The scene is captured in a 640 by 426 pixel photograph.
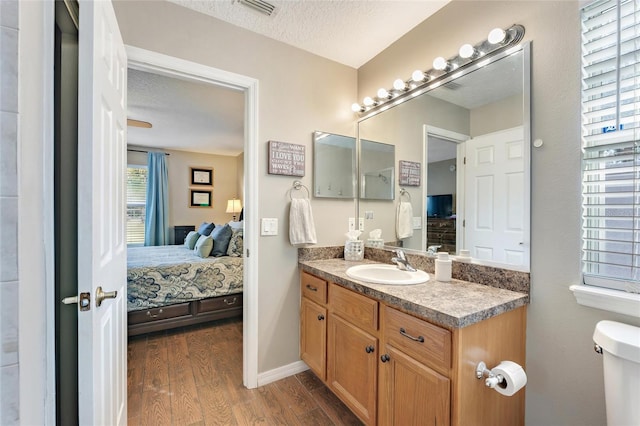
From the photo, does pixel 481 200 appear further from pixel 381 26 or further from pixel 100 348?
pixel 100 348

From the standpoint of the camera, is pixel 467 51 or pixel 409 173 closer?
pixel 467 51

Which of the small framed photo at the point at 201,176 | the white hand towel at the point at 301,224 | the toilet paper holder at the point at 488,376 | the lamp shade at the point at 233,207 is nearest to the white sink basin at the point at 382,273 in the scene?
the white hand towel at the point at 301,224

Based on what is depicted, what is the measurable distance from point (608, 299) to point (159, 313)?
308 cm

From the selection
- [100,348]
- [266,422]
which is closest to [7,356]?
[100,348]

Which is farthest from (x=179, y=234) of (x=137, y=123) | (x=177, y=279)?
(x=177, y=279)

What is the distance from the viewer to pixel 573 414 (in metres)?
1.09

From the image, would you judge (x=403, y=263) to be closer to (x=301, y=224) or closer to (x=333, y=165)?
(x=301, y=224)

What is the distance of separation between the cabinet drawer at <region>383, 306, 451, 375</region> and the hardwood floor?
739mm

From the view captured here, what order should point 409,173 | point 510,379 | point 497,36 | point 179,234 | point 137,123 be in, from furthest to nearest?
point 179,234 < point 137,123 < point 409,173 < point 497,36 < point 510,379

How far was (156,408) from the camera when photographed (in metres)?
1.63

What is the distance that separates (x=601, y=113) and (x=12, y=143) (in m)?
1.92

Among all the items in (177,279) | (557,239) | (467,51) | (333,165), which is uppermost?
(467,51)

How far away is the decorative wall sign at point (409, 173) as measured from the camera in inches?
71.8

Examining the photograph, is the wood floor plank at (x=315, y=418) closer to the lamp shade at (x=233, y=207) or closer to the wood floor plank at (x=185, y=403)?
the wood floor plank at (x=185, y=403)
